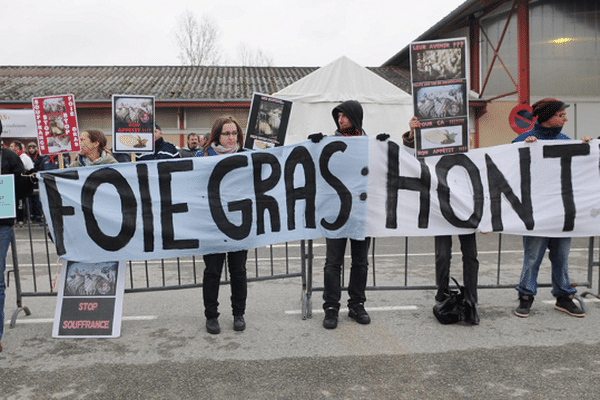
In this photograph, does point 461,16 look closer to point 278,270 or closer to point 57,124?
point 278,270

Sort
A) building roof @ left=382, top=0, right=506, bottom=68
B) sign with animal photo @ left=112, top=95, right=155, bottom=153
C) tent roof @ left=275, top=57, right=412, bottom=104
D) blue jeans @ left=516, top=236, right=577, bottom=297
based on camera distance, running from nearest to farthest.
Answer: blue jeans @ left=516, top=236, right=577, bottom=297 → sign with animal photo @ left=112, top=95, right=155, bottom=153 → tent roof @ left=275, top=57, right=412, bottom=104 → building roof @ left=382, top=0, right=506, bottom=68

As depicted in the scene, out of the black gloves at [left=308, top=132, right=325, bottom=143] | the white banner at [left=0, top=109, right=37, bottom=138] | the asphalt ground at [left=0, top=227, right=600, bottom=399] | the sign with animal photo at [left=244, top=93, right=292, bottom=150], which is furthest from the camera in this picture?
the white banner at [left=0, top=109, right=37, bottom=138]

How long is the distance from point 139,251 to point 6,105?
1519cm

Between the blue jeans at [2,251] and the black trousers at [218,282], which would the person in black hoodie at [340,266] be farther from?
the blue jeans at [2,251]

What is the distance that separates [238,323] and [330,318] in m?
0.84

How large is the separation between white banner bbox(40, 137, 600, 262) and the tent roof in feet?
19.1

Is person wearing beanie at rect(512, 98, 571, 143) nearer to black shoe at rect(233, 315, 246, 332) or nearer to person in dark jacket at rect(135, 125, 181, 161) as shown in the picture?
black shoe at rect(233, 315, 246, 332)

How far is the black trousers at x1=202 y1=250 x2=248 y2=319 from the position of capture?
14.4ft

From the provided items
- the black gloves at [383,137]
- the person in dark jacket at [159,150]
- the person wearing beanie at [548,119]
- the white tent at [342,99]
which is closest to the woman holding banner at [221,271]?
the black gloves at [383,137]

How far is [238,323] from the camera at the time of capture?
14.4ft

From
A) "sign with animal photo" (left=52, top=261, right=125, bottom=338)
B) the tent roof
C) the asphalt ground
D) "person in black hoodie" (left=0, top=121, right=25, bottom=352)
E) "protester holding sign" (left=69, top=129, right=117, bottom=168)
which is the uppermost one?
the tent roof

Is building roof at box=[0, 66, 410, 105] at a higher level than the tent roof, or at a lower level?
higher

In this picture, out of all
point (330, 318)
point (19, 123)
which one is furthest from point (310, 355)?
point (19, 123)

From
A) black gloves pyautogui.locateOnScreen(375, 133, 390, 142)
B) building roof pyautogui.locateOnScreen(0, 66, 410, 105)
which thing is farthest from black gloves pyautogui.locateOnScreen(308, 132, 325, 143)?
building roof pyautogui.locateOnScreen(0, 66, 410, 105)
